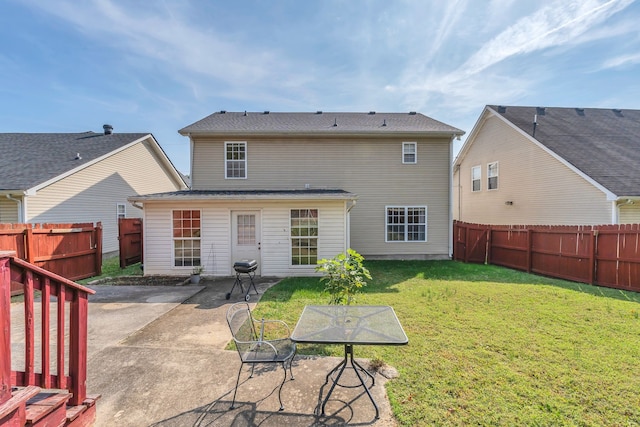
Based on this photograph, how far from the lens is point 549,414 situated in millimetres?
2723

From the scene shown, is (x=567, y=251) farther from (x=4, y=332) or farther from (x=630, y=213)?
(x=4, y=332)

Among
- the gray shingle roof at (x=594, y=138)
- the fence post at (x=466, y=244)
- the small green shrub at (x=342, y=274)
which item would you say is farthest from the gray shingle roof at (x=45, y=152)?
the gray shingle roof at (x=594, y=138)

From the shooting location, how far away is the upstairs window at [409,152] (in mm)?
11970

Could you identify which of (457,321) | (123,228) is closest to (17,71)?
(123,228)

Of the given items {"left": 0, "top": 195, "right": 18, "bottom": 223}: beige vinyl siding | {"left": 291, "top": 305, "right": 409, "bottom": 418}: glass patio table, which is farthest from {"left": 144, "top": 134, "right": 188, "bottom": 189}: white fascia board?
{"left": 291, "top": 305, "right": 409, "bottom": 418}: glass patio table

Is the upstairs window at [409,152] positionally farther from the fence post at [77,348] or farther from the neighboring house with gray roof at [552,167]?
the fence post at [77,348]

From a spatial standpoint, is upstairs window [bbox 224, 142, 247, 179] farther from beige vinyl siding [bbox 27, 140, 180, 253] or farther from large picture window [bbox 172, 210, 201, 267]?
beige vinyl siding [bbox 27, 140, 180, 253]

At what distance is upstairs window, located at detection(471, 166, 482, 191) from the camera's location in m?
16.3

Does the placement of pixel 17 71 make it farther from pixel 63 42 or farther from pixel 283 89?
pixel 283 89

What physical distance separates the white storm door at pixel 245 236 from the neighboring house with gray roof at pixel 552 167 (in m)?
12.5

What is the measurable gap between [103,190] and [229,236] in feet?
28.5

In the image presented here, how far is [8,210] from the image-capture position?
33.2 feet

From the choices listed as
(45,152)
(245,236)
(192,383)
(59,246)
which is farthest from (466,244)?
(45,152)

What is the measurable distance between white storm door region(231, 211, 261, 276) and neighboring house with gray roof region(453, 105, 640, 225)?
41.1 ft
